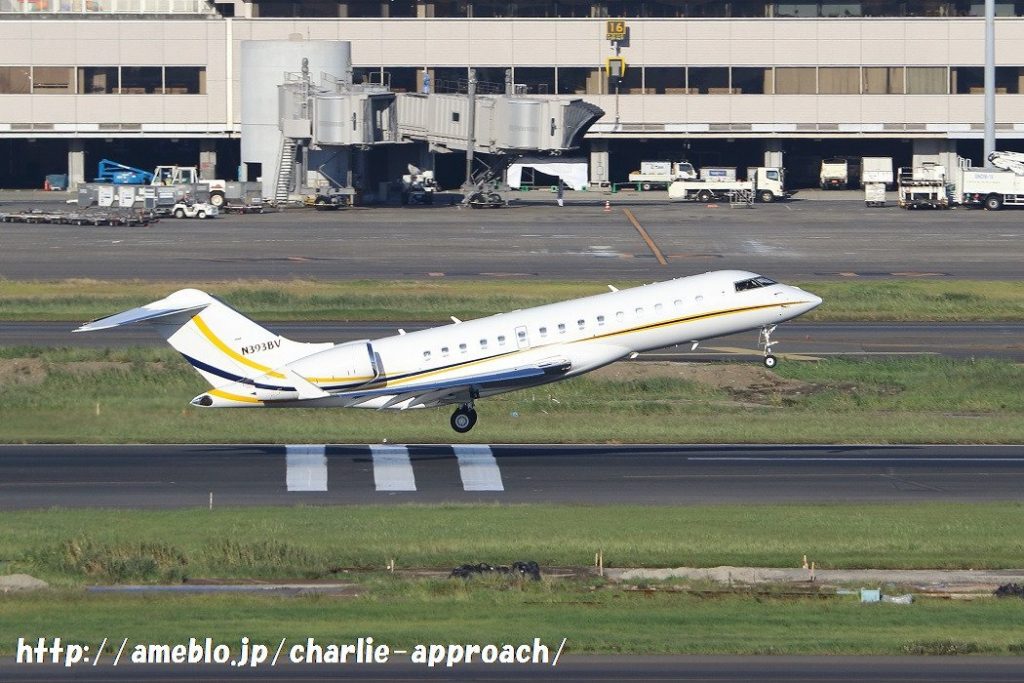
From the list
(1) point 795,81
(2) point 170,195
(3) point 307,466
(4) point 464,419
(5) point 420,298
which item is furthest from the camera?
(1) point 795,81

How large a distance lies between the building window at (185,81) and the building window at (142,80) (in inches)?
29.9

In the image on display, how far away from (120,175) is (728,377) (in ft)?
316

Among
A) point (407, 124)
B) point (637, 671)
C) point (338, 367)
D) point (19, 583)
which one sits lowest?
point (637, 671)

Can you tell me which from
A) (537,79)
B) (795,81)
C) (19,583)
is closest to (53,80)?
(537,79)

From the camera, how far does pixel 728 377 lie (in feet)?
193

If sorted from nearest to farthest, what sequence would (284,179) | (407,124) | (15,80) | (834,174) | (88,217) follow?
1. (88,217)
2. (284,179)
3. (407,124)
4. (15,80)
5. (834,174)

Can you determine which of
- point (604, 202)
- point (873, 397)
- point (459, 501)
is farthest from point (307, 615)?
point (604, 202)

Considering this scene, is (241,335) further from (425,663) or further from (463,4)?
(463,4)

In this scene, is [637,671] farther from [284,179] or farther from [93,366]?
[284,179]

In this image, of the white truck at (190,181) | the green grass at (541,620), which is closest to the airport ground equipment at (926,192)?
the white truck at (190,181)

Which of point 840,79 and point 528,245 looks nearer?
point 528,245

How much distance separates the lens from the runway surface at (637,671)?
25938mm

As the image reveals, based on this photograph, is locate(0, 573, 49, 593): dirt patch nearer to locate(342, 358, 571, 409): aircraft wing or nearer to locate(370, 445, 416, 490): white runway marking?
locate(370, 445, 416, 490): white runway marking

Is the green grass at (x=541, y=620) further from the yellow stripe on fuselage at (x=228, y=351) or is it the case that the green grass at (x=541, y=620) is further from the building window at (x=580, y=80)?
the building window at (x=580, y=80)
